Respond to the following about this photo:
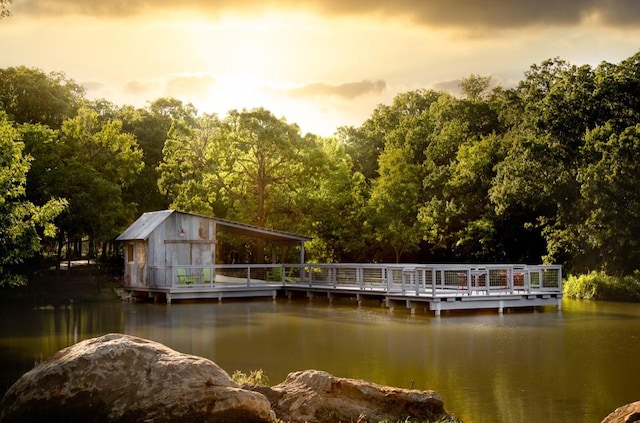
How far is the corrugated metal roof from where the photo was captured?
31719mm

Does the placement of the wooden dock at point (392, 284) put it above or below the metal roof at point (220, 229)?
below

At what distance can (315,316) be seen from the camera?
24.1 m

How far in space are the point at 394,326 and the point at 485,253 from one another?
2245cm

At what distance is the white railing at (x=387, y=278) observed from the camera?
83.8 ft

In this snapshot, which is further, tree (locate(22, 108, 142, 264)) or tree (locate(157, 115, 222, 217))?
tree (locate(157, 115, 222, 217))

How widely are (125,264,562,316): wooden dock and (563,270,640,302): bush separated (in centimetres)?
608

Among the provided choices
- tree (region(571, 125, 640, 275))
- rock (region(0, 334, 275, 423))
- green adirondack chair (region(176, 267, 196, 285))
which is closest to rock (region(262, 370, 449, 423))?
rock (region(0, 334, 275, 423))

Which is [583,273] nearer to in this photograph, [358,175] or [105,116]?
[358,175]

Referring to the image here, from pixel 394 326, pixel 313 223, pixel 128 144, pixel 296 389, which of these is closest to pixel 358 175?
pixel 313 223

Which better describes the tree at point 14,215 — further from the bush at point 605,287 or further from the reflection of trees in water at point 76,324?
the bush at point 605,287

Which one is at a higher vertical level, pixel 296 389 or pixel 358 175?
pixel 358 175

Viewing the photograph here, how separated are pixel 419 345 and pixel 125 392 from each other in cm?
1075

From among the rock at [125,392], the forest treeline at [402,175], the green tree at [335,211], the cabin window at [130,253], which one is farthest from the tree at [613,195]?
the rock at [125,392]

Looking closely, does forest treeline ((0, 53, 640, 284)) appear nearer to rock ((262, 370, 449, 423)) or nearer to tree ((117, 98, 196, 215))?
tree ((117, 98, 196, 215))
